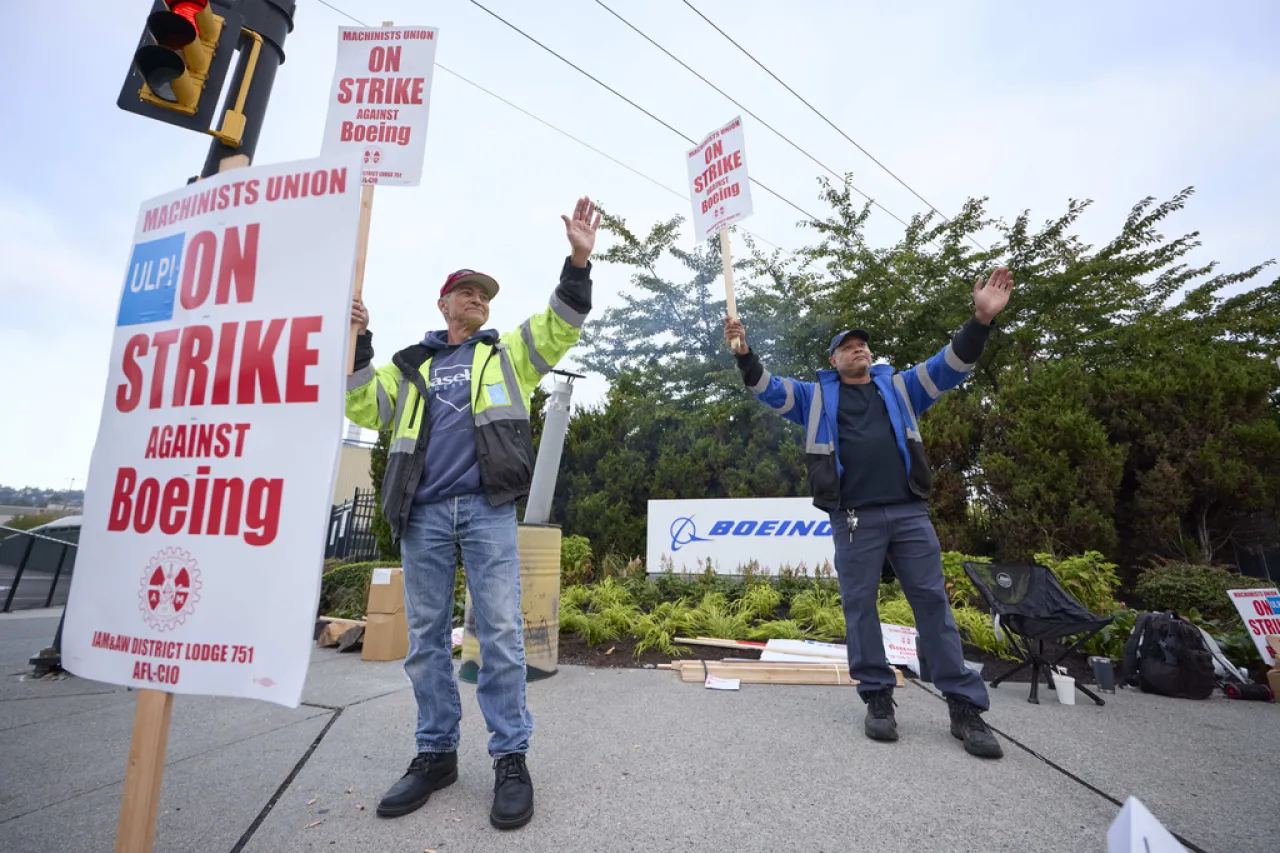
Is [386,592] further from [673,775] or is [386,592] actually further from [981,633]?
[981,633]

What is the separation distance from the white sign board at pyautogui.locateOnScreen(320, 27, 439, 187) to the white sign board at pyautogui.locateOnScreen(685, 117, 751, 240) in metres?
1.85

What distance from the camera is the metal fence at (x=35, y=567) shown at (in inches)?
407

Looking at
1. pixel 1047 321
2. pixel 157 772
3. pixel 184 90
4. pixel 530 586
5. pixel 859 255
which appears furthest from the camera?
pixel 859 255

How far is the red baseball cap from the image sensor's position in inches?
105

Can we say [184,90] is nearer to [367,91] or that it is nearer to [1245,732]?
[367,91]

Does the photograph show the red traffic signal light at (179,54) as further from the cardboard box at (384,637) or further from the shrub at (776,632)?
the shrub at (776,632)

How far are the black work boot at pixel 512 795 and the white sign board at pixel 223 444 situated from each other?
41.5 inches

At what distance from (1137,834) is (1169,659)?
391cm

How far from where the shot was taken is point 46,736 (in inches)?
122

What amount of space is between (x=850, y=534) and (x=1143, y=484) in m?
6.11

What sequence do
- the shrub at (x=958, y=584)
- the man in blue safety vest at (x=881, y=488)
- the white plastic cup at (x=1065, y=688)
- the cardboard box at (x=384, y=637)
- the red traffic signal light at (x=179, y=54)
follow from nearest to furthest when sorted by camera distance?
the red traffic signal light at (x=179, y=54) → the man in blue safety vest at (x=881, y=488) → the white plastic cup at (x=1065, y=688) → the cardboard box at (x=384, y=637) → the shrub at (x=958, y=584)

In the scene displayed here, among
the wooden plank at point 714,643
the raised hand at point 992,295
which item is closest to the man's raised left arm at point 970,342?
the raised hand at point 992,295

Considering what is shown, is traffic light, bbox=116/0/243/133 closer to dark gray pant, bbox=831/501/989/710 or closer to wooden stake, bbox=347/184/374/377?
wooden stake, bbox=347/184/374/377

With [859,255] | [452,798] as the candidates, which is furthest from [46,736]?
[859,255]
